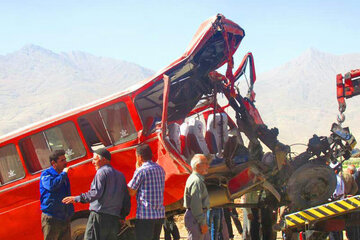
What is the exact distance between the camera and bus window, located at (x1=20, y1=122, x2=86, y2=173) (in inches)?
292

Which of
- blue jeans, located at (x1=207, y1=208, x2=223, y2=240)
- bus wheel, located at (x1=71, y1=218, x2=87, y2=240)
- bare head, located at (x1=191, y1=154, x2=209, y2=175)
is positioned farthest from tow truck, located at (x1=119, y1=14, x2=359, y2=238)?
bus wheel, located at (x1=71, y1=218, x2=87, y2=240)

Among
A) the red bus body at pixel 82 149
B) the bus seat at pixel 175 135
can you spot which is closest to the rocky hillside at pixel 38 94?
the red bus body at pixel 82 149

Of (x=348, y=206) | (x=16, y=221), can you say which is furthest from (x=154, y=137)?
(x=348, y=206)

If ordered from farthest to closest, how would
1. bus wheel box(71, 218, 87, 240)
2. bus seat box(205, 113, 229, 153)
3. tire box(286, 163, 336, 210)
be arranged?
bus seat box(205, 113, 229, 153) < tire box(286, 163, 336, 210) < bus wheel box(71, 218, 87, 240)

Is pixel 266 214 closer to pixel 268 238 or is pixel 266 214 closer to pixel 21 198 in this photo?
pixel 268 238

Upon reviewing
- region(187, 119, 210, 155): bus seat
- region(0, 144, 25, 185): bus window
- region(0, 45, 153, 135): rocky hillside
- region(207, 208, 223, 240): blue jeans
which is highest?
region(0, 45, 153, 135): rocky hillside

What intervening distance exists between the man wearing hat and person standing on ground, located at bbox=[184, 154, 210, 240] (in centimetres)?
89

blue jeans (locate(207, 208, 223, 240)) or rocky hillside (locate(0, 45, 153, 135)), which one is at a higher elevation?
rocky hillside (locate(0, 45, 153, 135))

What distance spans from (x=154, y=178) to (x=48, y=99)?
138m

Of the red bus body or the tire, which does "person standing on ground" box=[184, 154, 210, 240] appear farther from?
the tire

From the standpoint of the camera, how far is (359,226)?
272 inches

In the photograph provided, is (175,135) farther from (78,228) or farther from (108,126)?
(78,228)

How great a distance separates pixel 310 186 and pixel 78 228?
155 inches

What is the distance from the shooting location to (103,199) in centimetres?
567
